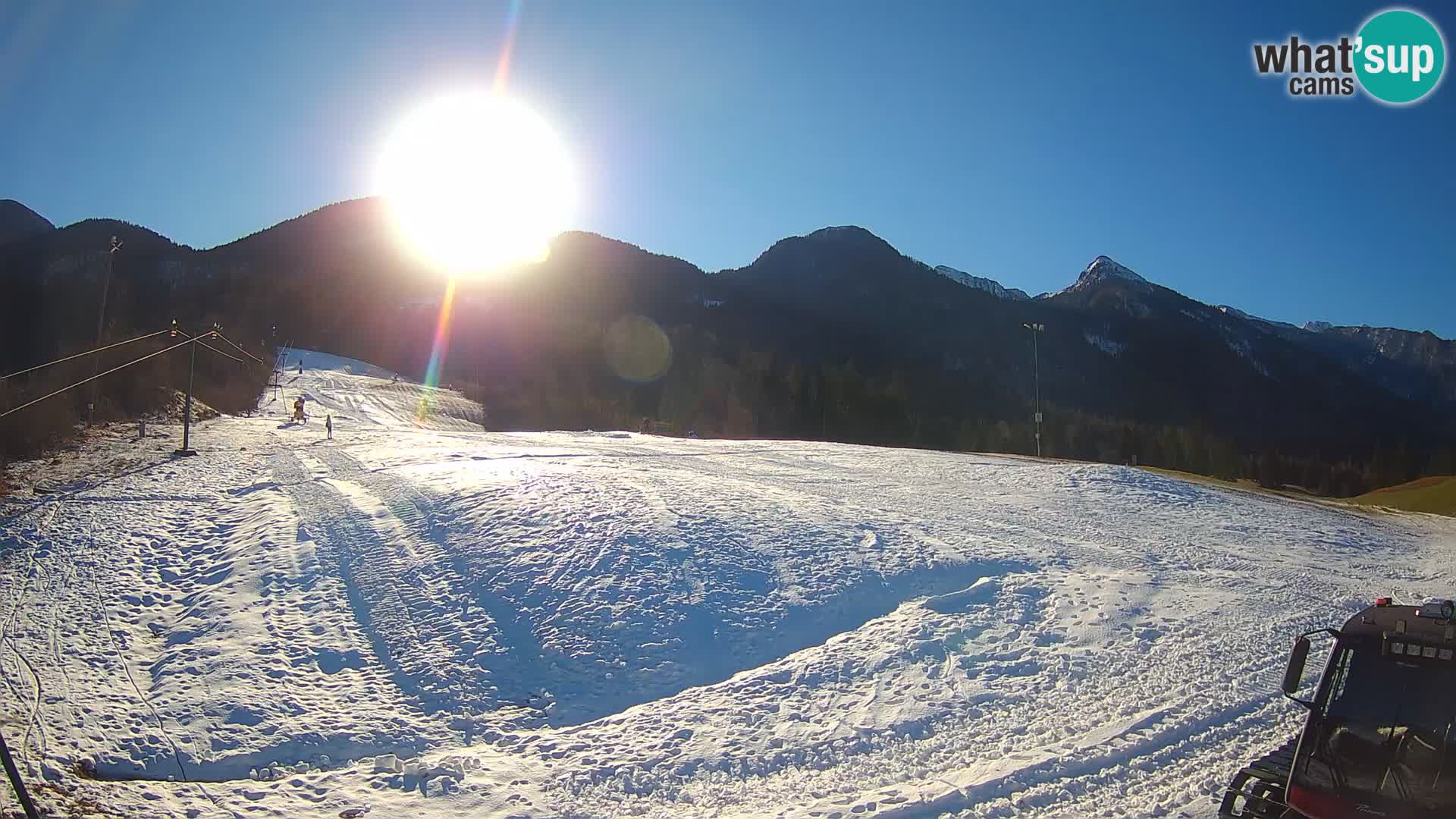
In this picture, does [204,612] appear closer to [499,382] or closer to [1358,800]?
[1358,800]

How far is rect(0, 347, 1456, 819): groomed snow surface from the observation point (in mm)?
7297

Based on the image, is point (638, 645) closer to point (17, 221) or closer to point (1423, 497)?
point (1423, 497)

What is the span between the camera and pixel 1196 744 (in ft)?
25.3

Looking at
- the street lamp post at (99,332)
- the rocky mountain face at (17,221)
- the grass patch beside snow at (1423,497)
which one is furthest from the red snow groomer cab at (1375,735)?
the rocky mountain face at (17,221)

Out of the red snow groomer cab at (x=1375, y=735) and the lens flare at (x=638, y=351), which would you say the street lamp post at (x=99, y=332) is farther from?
the lens flare at (x=638, y=351)

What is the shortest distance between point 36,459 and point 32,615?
60.1 feet

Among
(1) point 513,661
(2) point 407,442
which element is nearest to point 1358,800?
(1) point 513,661

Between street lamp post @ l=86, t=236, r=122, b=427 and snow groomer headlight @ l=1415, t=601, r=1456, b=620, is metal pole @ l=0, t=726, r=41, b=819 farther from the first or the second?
street lamp post @ l=86, t=236, r=122, b=427

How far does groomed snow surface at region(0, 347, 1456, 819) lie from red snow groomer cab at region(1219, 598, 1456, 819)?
3.55 ft

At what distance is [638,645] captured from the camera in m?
10.7

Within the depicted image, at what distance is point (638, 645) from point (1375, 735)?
308 inches

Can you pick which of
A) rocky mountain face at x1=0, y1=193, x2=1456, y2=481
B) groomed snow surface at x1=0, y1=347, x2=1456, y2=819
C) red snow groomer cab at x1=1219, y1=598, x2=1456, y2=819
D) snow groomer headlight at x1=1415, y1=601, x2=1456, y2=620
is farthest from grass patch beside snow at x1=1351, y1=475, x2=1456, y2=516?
red snow groomer cab at x1=1219, y1=598, x2=1456, y2=819

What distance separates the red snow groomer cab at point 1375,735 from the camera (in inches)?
207

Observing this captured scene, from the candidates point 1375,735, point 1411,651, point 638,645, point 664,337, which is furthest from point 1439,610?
point 664,337
